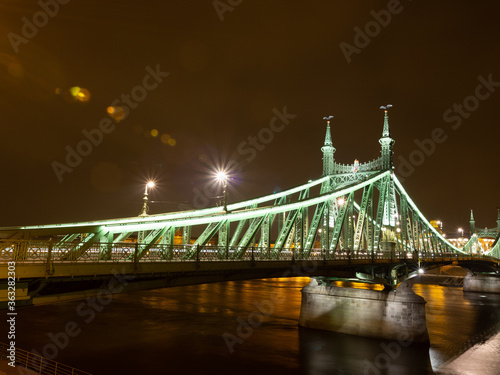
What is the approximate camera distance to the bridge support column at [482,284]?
216ft

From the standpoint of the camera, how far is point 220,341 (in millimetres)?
26094

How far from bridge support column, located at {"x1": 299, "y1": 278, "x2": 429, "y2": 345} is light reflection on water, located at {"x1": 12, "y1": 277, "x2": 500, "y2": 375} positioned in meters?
0.75

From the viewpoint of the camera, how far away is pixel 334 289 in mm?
29641

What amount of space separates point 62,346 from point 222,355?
9.42 m

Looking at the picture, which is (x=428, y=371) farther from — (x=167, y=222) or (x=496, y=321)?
(x=496, y=321)

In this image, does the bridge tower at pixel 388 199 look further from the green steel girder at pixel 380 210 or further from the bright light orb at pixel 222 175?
the bright light orb at pixel 222 175

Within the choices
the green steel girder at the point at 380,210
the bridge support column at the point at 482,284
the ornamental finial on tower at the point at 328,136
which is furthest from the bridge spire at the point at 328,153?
the bridge support column at the point at 482,284

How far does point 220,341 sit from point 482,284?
190 feet

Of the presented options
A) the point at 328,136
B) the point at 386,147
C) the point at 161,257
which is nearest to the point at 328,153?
the point at 328,136

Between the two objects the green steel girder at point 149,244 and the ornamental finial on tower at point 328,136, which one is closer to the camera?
the green steel girder at point 149,244

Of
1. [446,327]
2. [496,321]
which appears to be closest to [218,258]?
[446,327]

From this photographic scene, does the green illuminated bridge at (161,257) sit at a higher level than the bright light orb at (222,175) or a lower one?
lower

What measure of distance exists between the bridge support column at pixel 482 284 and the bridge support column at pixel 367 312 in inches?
1883

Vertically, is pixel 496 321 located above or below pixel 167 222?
below
